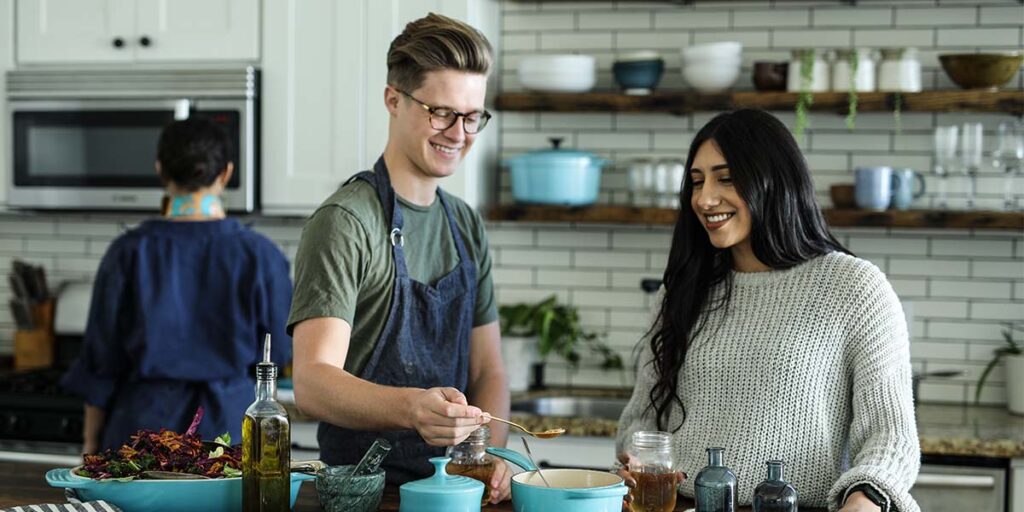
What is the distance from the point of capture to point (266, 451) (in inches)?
77.6

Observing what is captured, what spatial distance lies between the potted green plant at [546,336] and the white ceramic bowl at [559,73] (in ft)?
2.63

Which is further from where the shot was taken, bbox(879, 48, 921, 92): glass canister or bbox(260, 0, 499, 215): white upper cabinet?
bbox(260, 0, 499, 215): white upper cabinet

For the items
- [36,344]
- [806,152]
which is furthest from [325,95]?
[806,152]

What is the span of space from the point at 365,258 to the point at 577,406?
2.06 metres

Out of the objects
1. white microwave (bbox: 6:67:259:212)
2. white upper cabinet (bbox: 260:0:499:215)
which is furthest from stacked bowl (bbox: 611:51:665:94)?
white microwave (bbox: 6:67:259:212)

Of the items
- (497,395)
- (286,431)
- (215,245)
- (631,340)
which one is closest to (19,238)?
(215,245)

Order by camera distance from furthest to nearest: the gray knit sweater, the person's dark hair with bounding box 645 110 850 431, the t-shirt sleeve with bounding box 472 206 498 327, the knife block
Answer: the knife block, the t-shirt sleeve with bounding box 472 206 498 327, the person's dark hair with bounding box 645 110 850 431, the gray knit sweater

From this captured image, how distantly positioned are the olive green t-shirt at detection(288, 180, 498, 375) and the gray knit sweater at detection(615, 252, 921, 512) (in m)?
0.59

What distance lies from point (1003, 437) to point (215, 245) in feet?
8.11

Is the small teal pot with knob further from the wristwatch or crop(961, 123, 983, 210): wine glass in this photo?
crop(961, 123, 983, 210): wine glass

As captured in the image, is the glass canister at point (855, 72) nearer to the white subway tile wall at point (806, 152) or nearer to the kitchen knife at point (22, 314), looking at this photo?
the white subway tile wall at point (806, 152)

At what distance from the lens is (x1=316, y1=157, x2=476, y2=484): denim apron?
2.53 metres

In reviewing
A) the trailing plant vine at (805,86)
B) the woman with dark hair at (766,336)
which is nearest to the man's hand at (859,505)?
the woman with dark hair at (766,336)

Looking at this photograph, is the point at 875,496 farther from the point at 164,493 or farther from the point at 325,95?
the point at 325,95
